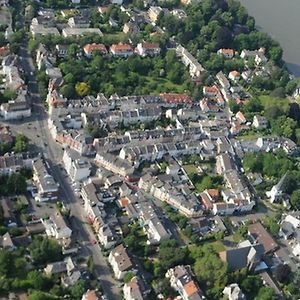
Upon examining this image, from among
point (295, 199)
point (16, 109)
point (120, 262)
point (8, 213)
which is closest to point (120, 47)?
point (16, 109)

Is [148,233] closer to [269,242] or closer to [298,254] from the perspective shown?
[269,242]

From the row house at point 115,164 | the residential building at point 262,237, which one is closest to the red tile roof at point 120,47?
the row house at point 115,164

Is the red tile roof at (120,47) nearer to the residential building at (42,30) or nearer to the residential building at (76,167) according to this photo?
the residential building at (42,30)

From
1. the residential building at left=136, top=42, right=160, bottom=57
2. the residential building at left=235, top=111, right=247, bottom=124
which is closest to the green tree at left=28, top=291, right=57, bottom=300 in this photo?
the residential building at left=235, top=111, right=247, bottom=124

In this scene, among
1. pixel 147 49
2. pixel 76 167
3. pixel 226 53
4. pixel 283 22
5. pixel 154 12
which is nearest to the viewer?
pixel 76 167

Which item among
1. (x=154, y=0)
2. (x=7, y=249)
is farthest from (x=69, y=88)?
(x=154, y=0)

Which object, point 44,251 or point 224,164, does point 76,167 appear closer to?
point 44,251

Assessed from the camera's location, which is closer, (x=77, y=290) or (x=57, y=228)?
(x=77, y=290)

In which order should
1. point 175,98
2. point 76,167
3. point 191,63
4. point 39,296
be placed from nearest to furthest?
point 39,296
point 76,167
point 175,98
point 191,63

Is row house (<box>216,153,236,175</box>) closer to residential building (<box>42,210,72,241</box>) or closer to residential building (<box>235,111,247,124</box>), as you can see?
residential building (<box>235,111,247,124</box>)
